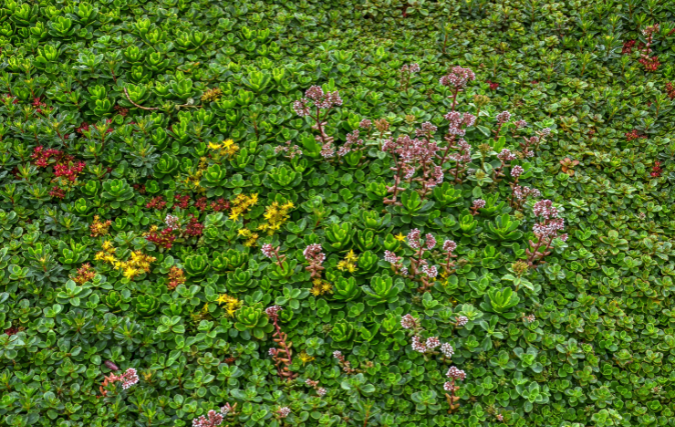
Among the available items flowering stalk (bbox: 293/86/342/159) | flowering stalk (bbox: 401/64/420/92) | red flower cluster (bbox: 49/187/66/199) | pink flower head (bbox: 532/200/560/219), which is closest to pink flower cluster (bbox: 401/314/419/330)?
pink flower head (bbox: 532/200/560/219)

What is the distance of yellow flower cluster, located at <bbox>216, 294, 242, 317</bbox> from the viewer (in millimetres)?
3859

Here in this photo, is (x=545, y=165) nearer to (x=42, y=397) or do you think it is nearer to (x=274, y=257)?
(x=274, y=257)

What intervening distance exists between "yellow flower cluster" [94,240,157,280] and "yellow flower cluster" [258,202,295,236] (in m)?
0.85

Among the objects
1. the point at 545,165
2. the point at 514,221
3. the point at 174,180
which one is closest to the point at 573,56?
the point at 545,165

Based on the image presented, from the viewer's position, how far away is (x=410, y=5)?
19.9ft

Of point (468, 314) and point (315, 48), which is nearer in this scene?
point (468, 314)

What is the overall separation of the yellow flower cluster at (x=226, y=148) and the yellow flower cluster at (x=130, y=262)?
103 cm

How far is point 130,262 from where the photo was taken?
13.2ft

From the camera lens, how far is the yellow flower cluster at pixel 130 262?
399 cm

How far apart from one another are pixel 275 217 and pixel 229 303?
2.51ft

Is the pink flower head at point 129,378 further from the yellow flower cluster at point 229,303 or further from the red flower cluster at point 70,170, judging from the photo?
the red flower cluster at point 70,170

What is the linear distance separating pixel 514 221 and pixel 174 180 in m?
2.71

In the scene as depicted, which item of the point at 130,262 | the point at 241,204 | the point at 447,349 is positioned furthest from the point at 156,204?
the point at 447,349

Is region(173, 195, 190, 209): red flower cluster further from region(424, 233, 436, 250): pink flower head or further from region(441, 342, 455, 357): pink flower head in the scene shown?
region(441, 342, 455, 357): pink flower head
